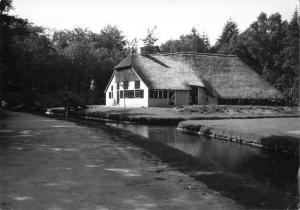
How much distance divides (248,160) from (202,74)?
121 feet

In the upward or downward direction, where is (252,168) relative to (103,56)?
downward

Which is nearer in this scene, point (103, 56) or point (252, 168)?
point (252, 168)

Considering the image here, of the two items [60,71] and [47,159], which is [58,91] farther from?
[47,159]

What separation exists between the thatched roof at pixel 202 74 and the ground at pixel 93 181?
33.8 metres

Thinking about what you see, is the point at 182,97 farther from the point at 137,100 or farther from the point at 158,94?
the point at 137,100

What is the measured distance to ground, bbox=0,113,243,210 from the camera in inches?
303

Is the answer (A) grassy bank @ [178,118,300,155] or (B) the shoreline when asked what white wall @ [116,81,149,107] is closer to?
(B) the shoreline

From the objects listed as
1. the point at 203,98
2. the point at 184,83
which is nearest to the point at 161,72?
the point at 184,83

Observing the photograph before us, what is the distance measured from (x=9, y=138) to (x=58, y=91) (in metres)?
46.3

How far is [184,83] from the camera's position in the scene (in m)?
49.4

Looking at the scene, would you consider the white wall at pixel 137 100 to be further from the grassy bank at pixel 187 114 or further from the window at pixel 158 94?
the grassy bank at pixel 187 114

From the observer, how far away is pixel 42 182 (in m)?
9.12

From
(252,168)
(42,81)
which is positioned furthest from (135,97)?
(252,168)

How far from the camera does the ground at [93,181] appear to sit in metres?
7.68
